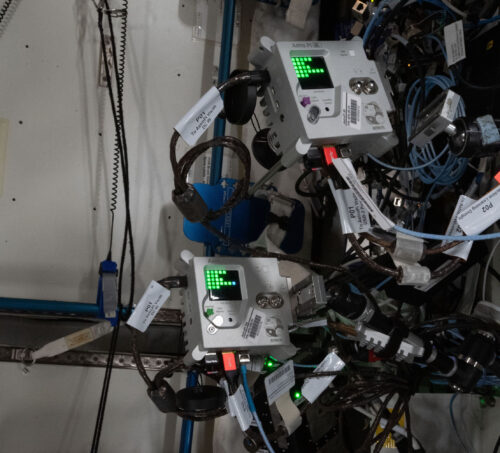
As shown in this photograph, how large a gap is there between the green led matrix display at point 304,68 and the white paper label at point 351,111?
84mm

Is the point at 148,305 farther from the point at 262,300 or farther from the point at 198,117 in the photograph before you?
the point at 198,117

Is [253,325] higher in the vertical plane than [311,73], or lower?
lower

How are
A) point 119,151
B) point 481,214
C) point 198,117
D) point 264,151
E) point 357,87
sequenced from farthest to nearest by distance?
point 119,151 < point 264,151 < point 357,87 < point 198,117 < point 481,214

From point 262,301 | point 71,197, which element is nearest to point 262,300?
point 262,301

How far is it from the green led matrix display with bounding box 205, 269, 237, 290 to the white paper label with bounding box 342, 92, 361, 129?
0.42 metres

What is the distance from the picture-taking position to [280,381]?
3.46 ft

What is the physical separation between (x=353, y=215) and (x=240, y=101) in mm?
346

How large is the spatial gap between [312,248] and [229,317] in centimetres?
65

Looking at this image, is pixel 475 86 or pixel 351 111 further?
pixel 475 86

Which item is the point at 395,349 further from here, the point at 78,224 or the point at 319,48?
the point at 78,224

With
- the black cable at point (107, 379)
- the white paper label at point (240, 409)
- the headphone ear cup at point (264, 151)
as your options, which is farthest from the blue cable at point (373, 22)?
the black cable at point (107, 379)

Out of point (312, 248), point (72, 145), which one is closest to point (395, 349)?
point (312, 248)

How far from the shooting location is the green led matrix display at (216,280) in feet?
3.48

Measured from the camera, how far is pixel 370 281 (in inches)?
44.3
